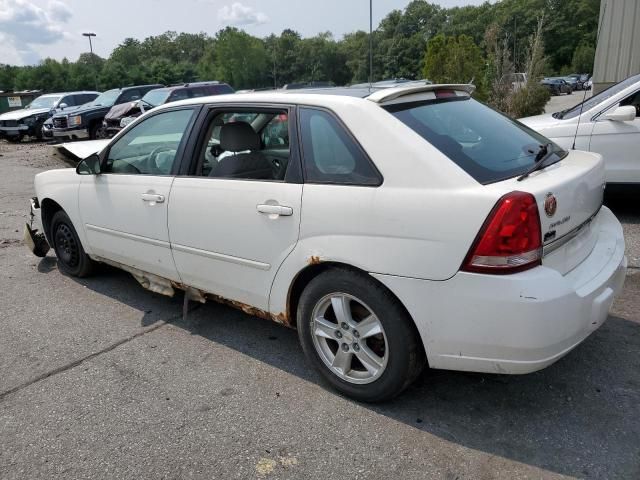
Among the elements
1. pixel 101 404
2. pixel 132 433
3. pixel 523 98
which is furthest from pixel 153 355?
pixel 523 98

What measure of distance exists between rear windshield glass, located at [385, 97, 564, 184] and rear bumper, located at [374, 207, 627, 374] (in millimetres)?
504

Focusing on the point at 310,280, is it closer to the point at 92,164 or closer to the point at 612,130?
the point at 92,164

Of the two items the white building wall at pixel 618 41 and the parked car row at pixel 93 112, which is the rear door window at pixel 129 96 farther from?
the white building wall at pixel 618 41

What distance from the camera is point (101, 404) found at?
3.02 metres

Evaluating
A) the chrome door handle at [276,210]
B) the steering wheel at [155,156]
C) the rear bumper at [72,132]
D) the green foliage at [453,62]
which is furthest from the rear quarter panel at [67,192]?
the rear bumper at [72,132]

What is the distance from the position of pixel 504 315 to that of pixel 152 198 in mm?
2438

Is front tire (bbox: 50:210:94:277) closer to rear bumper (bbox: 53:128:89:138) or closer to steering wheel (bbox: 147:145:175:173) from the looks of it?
steering wheel (bbox: 147:145:175:173)

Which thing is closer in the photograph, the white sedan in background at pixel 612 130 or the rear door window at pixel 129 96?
the white sedan in background at pixel 612 130

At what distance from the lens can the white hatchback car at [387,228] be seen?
7.70ft

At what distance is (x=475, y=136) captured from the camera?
2891 millimetres

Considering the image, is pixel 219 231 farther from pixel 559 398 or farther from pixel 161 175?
pixel 559 398

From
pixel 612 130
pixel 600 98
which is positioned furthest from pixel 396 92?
pixel 600 98

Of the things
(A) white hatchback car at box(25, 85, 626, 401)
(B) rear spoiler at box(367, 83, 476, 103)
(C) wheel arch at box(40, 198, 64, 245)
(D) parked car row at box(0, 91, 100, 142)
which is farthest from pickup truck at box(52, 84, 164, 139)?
(B) rear spoiler at box(367, 83, 476, 103)

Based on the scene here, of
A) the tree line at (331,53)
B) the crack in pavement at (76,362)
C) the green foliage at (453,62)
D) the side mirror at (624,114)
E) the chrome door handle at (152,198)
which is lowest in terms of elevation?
the crack in pavement at (76,362)
